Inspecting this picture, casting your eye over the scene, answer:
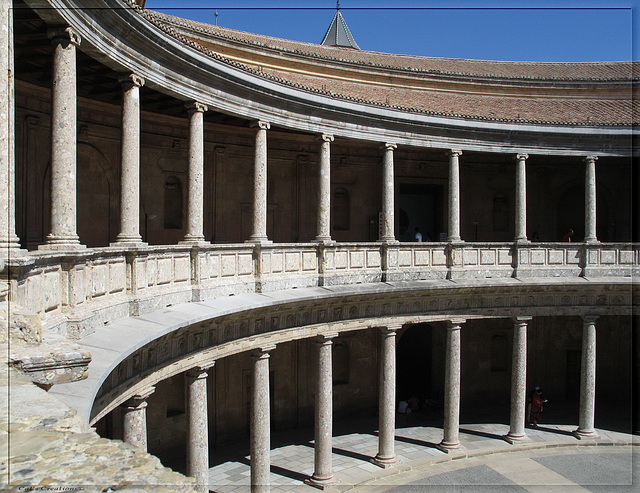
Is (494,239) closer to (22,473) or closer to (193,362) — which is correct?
(193,362)

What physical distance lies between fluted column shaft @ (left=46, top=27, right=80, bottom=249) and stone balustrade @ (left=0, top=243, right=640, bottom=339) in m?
0.69

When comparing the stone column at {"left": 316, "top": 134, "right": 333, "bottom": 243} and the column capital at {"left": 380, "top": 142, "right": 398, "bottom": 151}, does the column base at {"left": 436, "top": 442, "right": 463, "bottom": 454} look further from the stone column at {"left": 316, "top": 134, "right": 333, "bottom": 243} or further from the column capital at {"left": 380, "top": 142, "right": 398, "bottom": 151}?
the column capital at {"left": 380, "top": 142, "right": 398, "bottom": 151}

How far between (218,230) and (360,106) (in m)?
6.14

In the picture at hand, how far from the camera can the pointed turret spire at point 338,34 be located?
4647cm

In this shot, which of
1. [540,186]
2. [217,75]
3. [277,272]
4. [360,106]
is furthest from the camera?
[540,186]

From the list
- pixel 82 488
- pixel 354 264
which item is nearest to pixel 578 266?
pixel 354 264

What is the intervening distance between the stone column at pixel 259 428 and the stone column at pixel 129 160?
547 cm

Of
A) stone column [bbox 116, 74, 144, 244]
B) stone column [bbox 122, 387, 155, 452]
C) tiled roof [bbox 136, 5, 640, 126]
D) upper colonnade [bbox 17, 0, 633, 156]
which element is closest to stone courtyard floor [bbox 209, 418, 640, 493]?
stone column [bbox 122, 387, 155, 452]

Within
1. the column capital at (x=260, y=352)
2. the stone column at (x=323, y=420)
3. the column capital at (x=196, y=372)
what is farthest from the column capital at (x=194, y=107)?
the stone column at (x=323, y=420)

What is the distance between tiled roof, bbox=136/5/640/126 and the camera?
24141 mm

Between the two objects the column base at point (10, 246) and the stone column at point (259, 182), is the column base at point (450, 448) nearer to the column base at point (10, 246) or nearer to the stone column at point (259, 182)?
the stone column at point (259, 182)

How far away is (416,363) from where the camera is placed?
27031 millimetres

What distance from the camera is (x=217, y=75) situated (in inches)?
586

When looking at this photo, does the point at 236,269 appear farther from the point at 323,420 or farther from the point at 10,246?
the point at 10,246
